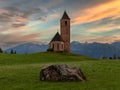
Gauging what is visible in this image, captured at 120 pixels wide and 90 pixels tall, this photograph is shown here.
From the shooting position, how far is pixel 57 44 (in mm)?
169125

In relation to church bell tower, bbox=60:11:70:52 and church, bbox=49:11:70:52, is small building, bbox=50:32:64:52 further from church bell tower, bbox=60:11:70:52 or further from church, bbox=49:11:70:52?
church bell tower, bbox=60:11:70:52

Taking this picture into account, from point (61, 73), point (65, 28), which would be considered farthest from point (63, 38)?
point (61, 73)

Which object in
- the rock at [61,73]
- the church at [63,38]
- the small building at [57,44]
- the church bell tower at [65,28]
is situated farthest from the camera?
the church bell tower at [65,28]

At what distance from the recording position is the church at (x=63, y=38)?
170 m

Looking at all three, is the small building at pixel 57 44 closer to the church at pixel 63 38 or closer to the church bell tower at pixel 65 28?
the church at pixel 63 38

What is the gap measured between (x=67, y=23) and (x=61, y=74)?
498 feet

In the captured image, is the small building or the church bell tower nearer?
the small building

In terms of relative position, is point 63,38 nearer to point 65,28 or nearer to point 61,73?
point 65,28

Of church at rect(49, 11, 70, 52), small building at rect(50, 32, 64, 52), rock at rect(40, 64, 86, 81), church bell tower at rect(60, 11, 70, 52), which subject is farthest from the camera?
church bell tower at rect(60, 11, 70, 52)

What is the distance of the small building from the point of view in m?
169

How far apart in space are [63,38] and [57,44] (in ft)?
47.8

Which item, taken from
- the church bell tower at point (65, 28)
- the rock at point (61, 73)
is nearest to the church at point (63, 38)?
the church bell tower at point (65, 28)

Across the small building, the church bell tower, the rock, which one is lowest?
the rock

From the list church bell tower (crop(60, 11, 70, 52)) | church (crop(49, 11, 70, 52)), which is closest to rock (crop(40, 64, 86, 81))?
church (crop(49, 11, 70, 52))
